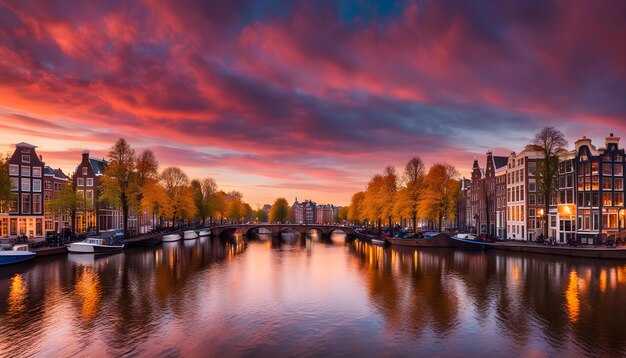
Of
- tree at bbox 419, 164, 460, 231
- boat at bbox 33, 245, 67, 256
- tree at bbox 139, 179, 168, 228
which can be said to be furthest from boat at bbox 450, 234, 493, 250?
boat at bbox 33, 245, 67, 256

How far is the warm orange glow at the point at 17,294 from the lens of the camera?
35.7 m

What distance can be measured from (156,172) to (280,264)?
158 feet

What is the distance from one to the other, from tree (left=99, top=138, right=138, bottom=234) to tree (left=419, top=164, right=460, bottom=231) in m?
65.2

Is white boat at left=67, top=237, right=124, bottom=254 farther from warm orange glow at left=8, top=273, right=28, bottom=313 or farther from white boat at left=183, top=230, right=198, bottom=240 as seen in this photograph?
white boat at left=183, top=230, right=198, bottom=240

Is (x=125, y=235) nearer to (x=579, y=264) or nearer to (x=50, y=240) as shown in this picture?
(x=50, y=240)

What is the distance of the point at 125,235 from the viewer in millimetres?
92000

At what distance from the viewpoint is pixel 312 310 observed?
36.0 metres

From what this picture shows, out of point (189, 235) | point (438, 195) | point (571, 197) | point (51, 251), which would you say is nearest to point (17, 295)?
point (51, 251)

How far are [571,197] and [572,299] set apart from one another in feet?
172

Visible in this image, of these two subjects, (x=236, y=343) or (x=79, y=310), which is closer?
(x=236, y=343)

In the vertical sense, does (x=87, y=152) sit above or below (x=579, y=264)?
above

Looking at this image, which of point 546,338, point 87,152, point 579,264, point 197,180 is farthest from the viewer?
point 197,180

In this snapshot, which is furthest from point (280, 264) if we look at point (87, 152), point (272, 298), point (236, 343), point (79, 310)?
point (87, 152)

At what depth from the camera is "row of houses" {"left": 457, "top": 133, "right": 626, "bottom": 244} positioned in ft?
262
